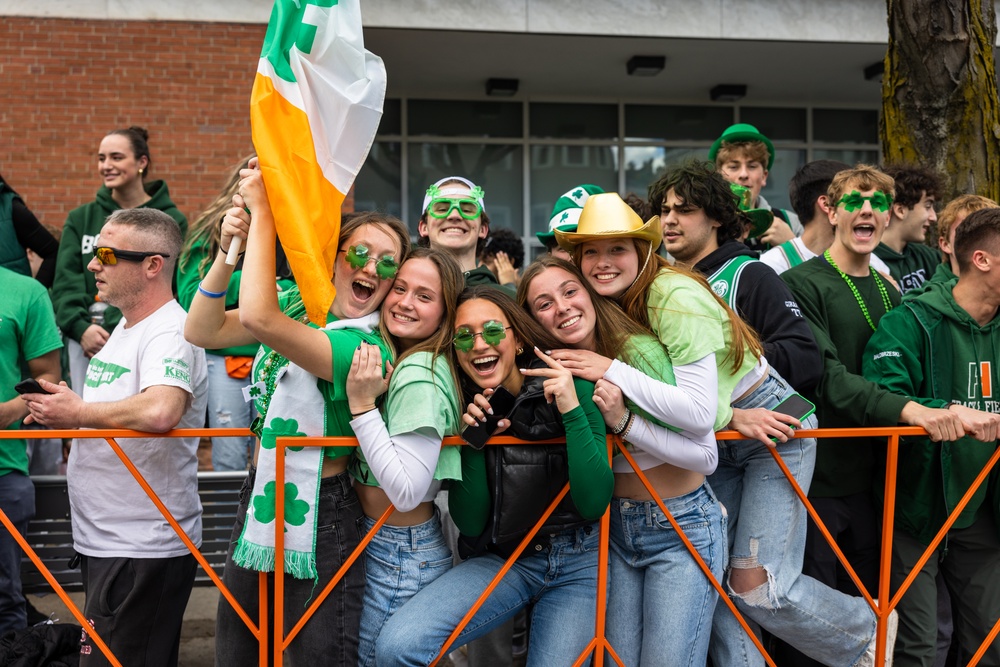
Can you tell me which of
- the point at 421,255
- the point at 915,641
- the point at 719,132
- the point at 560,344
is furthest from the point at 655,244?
the point at 719,132

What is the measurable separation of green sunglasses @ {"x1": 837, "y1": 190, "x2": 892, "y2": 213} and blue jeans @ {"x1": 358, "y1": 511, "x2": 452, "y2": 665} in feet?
7.80

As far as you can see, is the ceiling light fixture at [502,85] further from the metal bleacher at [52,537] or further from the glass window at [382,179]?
the metal bleacher at [52,537]

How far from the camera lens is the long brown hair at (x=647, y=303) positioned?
3.16 m

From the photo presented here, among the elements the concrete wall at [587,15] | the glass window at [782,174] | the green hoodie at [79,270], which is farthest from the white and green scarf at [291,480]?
the glass window at [782,174]

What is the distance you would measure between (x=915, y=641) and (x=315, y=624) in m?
2.37

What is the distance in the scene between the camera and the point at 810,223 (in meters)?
4.63

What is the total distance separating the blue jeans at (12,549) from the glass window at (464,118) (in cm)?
794

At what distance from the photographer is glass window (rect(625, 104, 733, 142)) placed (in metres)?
11.7

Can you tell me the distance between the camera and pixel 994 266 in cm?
371

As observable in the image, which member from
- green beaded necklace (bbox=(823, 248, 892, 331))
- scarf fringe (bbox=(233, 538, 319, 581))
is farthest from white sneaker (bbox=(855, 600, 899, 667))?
scarf fringe (bbox=(233, 538, 319, 581))

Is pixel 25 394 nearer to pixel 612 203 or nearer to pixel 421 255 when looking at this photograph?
pixel 421 255

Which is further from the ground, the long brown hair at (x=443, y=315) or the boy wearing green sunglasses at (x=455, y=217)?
the boy wearing green sunglasses at (x=455, y=217)

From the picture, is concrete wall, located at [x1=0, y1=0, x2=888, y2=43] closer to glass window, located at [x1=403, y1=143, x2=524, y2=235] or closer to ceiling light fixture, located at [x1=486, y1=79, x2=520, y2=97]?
ceiling light fixture, located at [x1=486, y1=79, x2=520, y2=97]

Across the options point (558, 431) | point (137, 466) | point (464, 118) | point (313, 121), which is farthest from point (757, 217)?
point (464, 118)
